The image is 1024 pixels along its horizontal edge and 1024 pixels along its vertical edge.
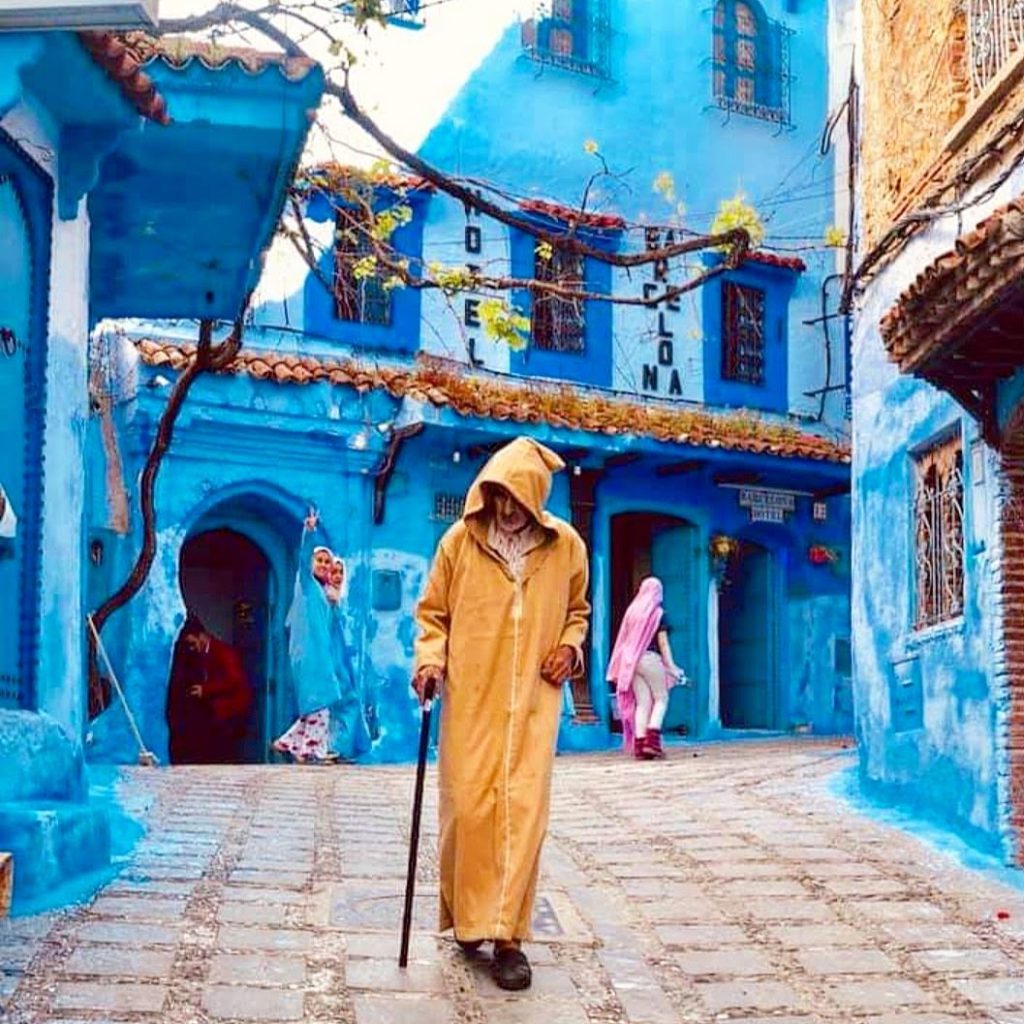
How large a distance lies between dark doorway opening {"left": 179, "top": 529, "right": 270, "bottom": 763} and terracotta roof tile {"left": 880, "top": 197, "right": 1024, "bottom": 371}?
9.50 metres

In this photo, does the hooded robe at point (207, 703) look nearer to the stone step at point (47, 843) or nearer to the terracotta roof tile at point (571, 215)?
the terracotta roof tile at point (571, 215)

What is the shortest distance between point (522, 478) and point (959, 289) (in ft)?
9.05

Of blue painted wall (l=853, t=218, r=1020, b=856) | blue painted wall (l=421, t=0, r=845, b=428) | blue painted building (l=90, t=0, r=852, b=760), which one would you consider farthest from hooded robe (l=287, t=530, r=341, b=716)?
blue painted wall (l=853, t=218, r=1020, b=856)

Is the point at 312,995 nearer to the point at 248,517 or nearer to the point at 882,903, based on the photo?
the point at 882,903

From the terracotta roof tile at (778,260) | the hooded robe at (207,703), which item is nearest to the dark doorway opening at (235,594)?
the hooded robe at (207,703)

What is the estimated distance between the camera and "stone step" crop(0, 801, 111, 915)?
5820 millimetres

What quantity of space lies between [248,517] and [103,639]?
2.14 metres

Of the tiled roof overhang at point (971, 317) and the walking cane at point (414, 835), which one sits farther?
the tiled roof overhang at point (971, 317)

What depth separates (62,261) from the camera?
7.25 meters

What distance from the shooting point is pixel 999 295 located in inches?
276

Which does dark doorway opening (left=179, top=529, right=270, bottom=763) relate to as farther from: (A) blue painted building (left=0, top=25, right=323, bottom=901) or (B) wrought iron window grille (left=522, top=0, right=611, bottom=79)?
(A) blue painted building (left=0, top=25, right=323, bottom=901)

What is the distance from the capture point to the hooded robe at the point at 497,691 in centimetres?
527

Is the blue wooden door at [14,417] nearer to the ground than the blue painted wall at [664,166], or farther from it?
nearer to the ground

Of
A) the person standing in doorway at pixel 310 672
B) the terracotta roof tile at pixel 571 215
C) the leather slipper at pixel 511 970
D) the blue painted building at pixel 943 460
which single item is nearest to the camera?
the leather slipper at pixel 511 970
